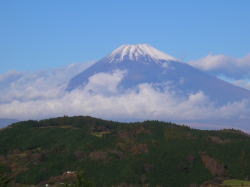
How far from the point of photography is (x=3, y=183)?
518ft

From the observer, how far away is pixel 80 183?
159m

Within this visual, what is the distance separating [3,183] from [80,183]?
1872 cm
